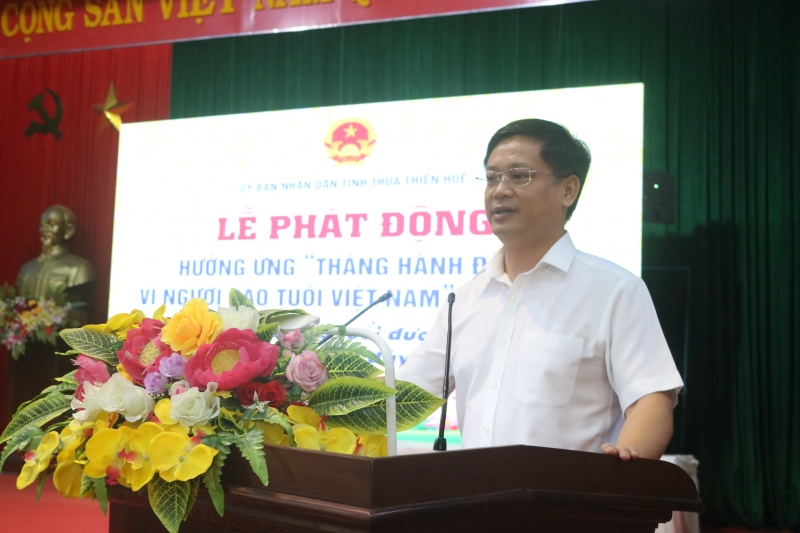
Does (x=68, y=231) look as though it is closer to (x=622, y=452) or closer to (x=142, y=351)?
(x=142, y=351)

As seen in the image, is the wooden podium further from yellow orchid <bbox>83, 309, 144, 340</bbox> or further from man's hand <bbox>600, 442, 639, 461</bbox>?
yellow orchid <bbox>83, 309, 144, 340</bbox>

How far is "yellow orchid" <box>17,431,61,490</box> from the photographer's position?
0.93 m

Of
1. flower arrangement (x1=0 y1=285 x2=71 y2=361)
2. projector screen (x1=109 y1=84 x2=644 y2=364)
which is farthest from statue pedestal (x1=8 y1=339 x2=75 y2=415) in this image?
projector screen (x1=109 y1=84 x2=644 y2=364)

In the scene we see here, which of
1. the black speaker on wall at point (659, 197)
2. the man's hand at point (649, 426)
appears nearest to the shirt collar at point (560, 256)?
the man's hand at point (649, 426)

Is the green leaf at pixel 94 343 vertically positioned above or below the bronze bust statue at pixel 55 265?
below

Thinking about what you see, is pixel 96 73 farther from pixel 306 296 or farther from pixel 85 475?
pixel 85 475

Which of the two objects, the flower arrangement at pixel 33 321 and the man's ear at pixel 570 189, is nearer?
the man's ear at pixel 570 189

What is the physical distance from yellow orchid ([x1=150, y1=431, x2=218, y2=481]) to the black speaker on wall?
12.4 ft

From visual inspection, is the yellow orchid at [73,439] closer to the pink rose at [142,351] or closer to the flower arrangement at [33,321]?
the pink rose at [142,351]

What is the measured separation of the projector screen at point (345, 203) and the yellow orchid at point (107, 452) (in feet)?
9.54

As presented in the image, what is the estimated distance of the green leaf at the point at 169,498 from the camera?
33.5 inches

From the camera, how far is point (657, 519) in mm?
1119

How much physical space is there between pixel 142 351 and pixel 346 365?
25 centimetres

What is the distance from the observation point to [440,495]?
840 mm
